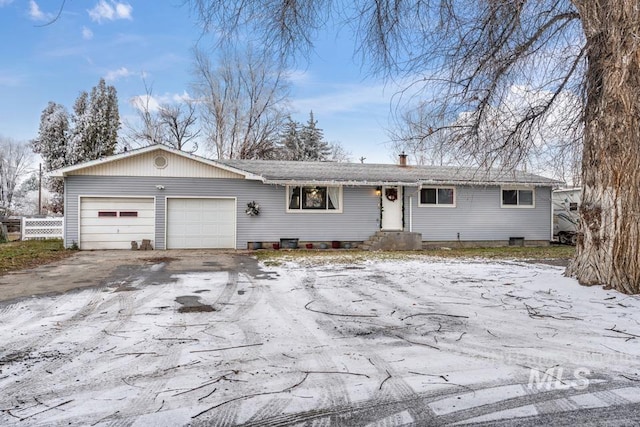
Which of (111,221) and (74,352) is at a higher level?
(111,221)

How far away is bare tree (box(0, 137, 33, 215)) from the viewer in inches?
1505

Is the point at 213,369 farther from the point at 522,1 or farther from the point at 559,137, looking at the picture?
the point at 559,137

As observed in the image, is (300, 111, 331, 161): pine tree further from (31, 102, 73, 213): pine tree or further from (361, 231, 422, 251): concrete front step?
(361, 231, 422, 251): concrete front step

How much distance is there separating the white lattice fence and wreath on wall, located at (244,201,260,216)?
28.2ft

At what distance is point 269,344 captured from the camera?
3.43 m

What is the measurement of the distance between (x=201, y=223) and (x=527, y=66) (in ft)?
35.3

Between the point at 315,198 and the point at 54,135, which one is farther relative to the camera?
the point at 54,135

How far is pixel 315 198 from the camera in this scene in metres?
14.0

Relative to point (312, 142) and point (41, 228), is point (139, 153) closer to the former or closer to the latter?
point (41, 228)

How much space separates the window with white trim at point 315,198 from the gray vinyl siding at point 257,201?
0.70ft

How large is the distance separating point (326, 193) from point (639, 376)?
11.7 meters

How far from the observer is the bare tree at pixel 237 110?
987 inches

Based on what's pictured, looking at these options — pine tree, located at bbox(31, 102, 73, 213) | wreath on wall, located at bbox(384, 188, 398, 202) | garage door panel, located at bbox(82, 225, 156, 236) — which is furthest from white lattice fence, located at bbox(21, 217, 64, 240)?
wreath on wall, located at bbox(384, 188, 398, 202)

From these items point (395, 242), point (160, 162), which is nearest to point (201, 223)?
point (160, 162)
